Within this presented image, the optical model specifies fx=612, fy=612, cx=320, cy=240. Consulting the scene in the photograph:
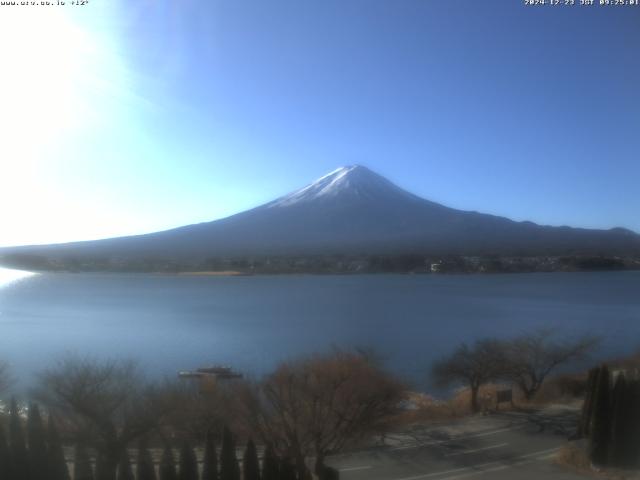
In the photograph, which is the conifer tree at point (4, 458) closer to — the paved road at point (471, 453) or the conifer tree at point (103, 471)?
the conifer tree at point (103, 471)

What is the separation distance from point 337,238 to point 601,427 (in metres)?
33.1

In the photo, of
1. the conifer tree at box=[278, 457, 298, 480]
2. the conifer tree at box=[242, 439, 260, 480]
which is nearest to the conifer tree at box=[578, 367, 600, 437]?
the conifer tree at box=[278, 457, 298, 480]

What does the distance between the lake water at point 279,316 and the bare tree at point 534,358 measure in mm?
1305

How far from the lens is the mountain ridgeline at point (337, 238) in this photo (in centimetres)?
3041

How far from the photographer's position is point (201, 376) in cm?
724

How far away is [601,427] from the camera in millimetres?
4562

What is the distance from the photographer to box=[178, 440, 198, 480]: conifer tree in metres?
3.45

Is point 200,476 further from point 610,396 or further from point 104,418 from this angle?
point 610,396

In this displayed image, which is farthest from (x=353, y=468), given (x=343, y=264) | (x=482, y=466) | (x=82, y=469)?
(x=343, y=264)

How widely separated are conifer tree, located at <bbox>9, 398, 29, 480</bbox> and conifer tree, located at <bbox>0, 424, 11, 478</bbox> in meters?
0.02

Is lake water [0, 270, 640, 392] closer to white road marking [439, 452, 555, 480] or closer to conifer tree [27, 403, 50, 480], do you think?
white road marking [439, 452, 555, 480]

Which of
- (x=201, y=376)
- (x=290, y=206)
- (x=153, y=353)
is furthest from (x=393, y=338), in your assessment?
(x=290, y=206)

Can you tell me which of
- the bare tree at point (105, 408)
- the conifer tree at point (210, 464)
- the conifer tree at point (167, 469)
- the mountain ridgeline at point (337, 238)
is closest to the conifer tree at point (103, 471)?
the bare tree at point (105, 408)

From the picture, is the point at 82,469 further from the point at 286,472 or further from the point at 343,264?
the point at 343,264
